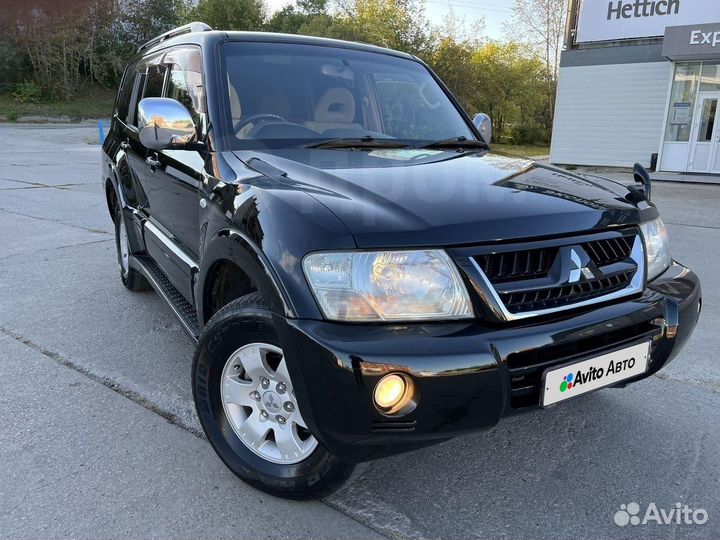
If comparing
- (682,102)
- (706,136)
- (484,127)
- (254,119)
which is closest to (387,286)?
(254,119)

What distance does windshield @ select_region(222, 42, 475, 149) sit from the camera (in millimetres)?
2756

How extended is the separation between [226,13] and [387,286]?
41.6 meters

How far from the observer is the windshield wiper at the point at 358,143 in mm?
2742

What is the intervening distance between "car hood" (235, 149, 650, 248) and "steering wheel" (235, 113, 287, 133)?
194 millimetres

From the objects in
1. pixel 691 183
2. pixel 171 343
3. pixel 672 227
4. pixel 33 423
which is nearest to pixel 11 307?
pixel 171 343

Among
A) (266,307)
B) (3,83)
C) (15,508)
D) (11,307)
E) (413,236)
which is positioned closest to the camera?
(413,236)

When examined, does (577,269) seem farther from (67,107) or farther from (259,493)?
(67,107)

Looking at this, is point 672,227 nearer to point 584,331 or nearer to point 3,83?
point 584,331

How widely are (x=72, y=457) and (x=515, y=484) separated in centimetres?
182

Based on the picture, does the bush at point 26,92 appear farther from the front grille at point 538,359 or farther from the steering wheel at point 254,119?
the front grille at point 538,359

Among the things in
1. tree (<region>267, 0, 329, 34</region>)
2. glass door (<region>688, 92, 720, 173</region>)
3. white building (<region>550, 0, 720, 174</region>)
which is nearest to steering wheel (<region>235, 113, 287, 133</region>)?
white building (<region>550, 0, 720, 174</region>)

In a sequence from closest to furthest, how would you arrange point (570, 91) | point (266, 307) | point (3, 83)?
point (266, 307) < point (570, 91) < point (3, 83)

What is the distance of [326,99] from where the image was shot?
3.04 meters

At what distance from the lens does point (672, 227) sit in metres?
7.82
